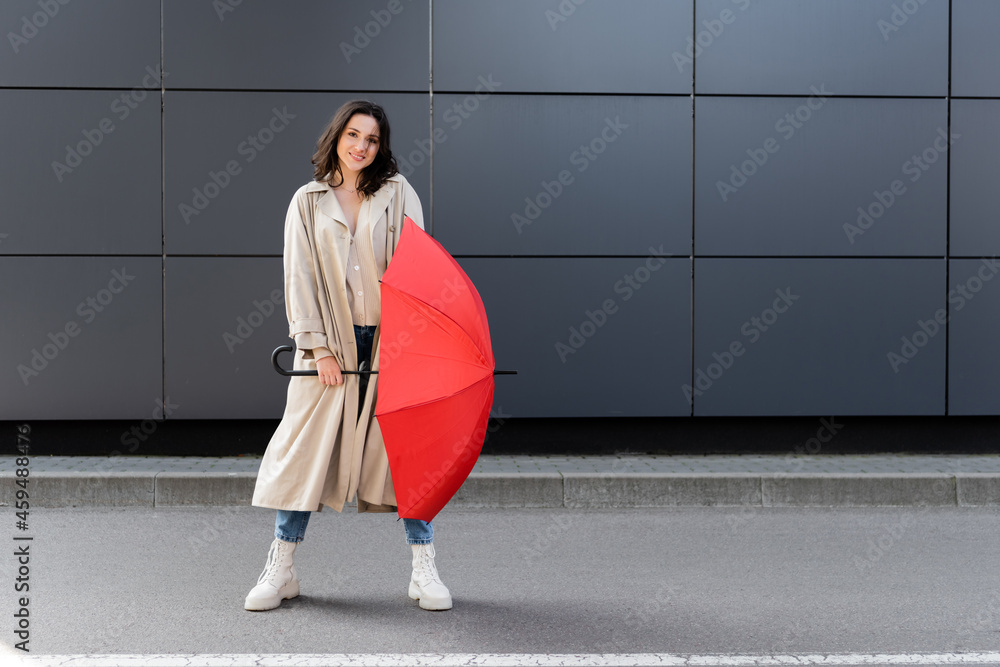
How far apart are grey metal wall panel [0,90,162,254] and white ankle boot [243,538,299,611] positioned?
188 inches

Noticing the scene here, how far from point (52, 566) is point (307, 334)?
83.8 inches

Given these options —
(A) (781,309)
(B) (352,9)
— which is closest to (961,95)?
(A) (781,309)

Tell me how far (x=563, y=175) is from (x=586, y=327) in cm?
139

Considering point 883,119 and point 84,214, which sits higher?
point 883,119

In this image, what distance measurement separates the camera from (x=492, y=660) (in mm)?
3240

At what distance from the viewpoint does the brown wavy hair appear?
376 cm

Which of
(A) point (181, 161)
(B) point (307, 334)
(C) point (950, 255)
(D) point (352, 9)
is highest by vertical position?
(D) point (352, 9)

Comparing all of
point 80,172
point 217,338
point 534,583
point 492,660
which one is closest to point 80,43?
point 80,172

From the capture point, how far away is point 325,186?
3822mm

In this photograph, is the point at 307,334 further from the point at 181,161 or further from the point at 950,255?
the point at 950,255

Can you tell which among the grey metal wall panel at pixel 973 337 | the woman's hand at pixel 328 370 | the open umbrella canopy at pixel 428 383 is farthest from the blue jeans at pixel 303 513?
the grey metal wall panel at pixel 973 337

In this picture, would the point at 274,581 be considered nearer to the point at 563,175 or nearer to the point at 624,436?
the point at 624,436

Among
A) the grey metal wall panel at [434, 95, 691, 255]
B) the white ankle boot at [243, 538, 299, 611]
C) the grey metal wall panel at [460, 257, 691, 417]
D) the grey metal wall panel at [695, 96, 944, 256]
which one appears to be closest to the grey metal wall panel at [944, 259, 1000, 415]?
the grey metal wall panel at [695, 96, 944, 256]

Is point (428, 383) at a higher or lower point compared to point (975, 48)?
lower
